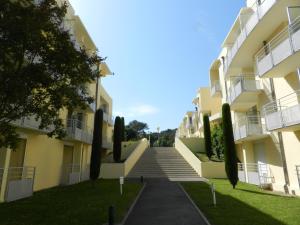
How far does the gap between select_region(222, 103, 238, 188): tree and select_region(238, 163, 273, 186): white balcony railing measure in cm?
267

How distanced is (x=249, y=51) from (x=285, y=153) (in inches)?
328

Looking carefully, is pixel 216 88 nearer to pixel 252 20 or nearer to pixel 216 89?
pixel 216 89

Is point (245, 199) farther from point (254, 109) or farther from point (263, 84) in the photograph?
point (254, 109)

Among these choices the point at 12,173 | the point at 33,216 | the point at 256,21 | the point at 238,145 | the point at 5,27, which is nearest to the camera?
the point at 5,27

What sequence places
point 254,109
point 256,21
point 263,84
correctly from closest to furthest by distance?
point 256,21, point 263,84, point 254,109

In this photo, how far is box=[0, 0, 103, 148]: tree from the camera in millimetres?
6414

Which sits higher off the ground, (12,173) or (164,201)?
(12,173)

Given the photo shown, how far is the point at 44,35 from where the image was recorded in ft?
24.2

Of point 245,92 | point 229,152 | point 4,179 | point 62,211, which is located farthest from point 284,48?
point 4,179

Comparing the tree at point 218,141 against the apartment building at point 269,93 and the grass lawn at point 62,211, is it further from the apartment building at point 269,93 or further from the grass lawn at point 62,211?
the grass lawn at point 62,211

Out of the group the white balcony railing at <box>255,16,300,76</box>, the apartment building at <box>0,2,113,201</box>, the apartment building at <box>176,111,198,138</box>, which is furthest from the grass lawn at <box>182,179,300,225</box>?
the apartment building at <box>176,111,198,138</box>

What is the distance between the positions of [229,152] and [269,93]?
5194 millimetres

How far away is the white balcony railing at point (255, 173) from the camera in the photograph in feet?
56.0

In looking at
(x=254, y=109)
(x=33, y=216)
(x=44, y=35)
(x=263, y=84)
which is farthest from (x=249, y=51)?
(x=33, y=216)
